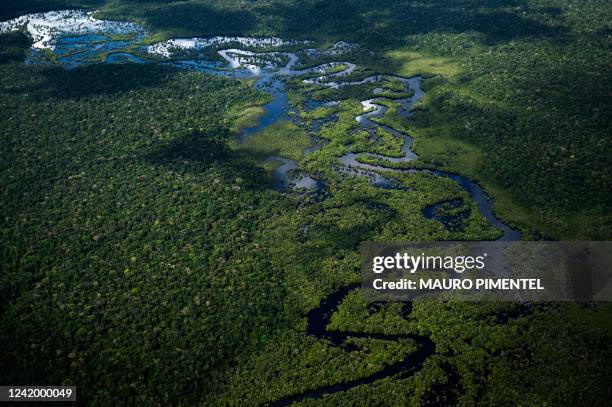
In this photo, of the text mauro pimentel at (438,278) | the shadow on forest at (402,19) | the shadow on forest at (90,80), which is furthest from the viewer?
the shadow on forest at (402,19)

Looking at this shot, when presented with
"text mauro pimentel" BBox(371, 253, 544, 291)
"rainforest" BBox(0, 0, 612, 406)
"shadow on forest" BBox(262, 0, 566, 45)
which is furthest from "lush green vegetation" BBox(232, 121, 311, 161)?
"shadow on forest" BBox(262, 0, 566, 45)

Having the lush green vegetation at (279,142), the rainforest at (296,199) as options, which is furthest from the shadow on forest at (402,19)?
the lush green vegetation at (279,142)

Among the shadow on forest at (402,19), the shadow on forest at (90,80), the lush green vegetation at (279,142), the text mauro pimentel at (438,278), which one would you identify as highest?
the shadow on forest at (402,19)

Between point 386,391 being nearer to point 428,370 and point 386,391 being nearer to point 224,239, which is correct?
point 428,370

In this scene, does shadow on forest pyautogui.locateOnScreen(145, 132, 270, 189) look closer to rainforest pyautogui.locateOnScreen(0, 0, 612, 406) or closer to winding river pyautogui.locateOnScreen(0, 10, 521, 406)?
rainforest pyautogui.locateOnScreen(0, 0, 612, 406)

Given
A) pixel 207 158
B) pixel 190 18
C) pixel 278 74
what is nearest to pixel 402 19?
pixel 278 74

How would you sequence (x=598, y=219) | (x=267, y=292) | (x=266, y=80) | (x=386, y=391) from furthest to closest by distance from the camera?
(x=266, y=80)
(x=598, y=219)
(x=267, y=292)
(x=386, y=391)

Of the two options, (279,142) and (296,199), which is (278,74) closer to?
(279,142)

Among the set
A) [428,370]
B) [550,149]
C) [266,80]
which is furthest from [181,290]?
[266,80]

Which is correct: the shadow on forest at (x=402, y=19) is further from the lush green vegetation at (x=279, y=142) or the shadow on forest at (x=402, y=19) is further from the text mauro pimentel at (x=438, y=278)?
the text mauro pimentel at (x=438, y=278)
